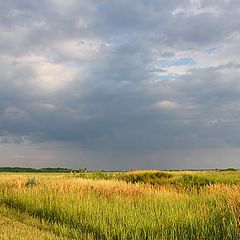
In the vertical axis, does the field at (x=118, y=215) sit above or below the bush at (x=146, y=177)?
below

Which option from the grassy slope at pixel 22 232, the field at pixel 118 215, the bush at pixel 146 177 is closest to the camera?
the grassy slope at pixel 22 232

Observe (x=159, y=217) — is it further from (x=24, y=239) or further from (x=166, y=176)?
(x=166, y=176)

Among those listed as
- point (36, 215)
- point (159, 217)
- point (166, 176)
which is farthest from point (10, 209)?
point (166, 176)

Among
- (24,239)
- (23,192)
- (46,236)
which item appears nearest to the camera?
(24,239)

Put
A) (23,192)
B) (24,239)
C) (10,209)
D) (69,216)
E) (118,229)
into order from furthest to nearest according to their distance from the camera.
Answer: (23,192) → (10,209) → (69,216) → (118,229) → (24,239)

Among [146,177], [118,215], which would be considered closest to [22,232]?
[118,215]

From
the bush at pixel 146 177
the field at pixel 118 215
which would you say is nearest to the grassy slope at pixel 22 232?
the field at pixel 118 215

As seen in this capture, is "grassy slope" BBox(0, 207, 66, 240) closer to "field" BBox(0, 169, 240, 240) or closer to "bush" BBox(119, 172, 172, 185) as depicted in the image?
"field" BBox(0, 169, 240, 240)

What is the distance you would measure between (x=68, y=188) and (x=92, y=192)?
141 centimetres

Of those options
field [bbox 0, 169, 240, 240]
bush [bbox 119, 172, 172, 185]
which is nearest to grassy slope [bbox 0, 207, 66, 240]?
field [bbox 0, 169, 240, 240]

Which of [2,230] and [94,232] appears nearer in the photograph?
[2,230]

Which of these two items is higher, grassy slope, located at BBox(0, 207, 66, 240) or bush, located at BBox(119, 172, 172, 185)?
bush, located at BBox(119, 172, 172, 185)

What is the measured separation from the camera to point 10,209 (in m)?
17.2

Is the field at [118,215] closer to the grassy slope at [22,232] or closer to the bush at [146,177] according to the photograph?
the grassy slope at [22,232]
